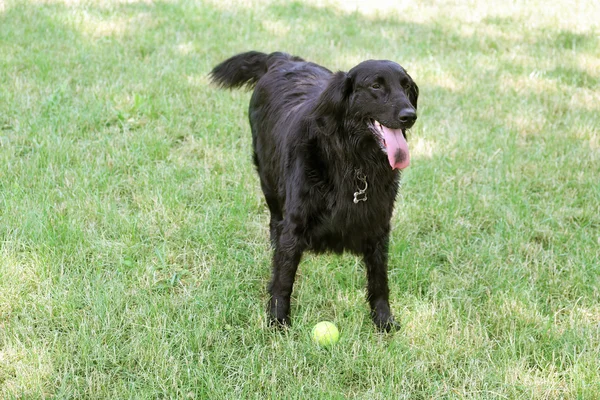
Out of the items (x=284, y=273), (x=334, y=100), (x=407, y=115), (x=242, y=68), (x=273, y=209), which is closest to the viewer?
Answer: (x=407, y=115)

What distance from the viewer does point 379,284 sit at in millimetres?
3162

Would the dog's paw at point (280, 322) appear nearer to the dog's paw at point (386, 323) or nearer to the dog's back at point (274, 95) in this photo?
the dog's paw at point (386, 323)

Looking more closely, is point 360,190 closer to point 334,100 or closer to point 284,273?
point 334,100

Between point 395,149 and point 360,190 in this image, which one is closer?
point 395,149

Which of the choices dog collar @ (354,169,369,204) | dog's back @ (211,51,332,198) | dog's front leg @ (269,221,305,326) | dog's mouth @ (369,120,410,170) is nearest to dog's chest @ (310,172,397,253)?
dog collar @ (354,169,369,204)

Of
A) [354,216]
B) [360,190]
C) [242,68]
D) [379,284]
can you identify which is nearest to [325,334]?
[379,284]

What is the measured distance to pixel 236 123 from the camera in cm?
534

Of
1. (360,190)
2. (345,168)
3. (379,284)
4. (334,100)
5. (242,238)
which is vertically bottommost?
(242,238)

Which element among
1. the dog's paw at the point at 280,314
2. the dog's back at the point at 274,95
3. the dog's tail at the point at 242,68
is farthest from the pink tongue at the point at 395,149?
the dog's tail at the point at 242,68

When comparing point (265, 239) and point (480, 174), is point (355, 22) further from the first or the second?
point (265, 239)

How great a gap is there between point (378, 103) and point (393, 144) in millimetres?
205

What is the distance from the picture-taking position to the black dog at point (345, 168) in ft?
9.03

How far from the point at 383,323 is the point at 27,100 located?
3998 mm

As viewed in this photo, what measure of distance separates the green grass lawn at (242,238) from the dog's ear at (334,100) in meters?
1.04
